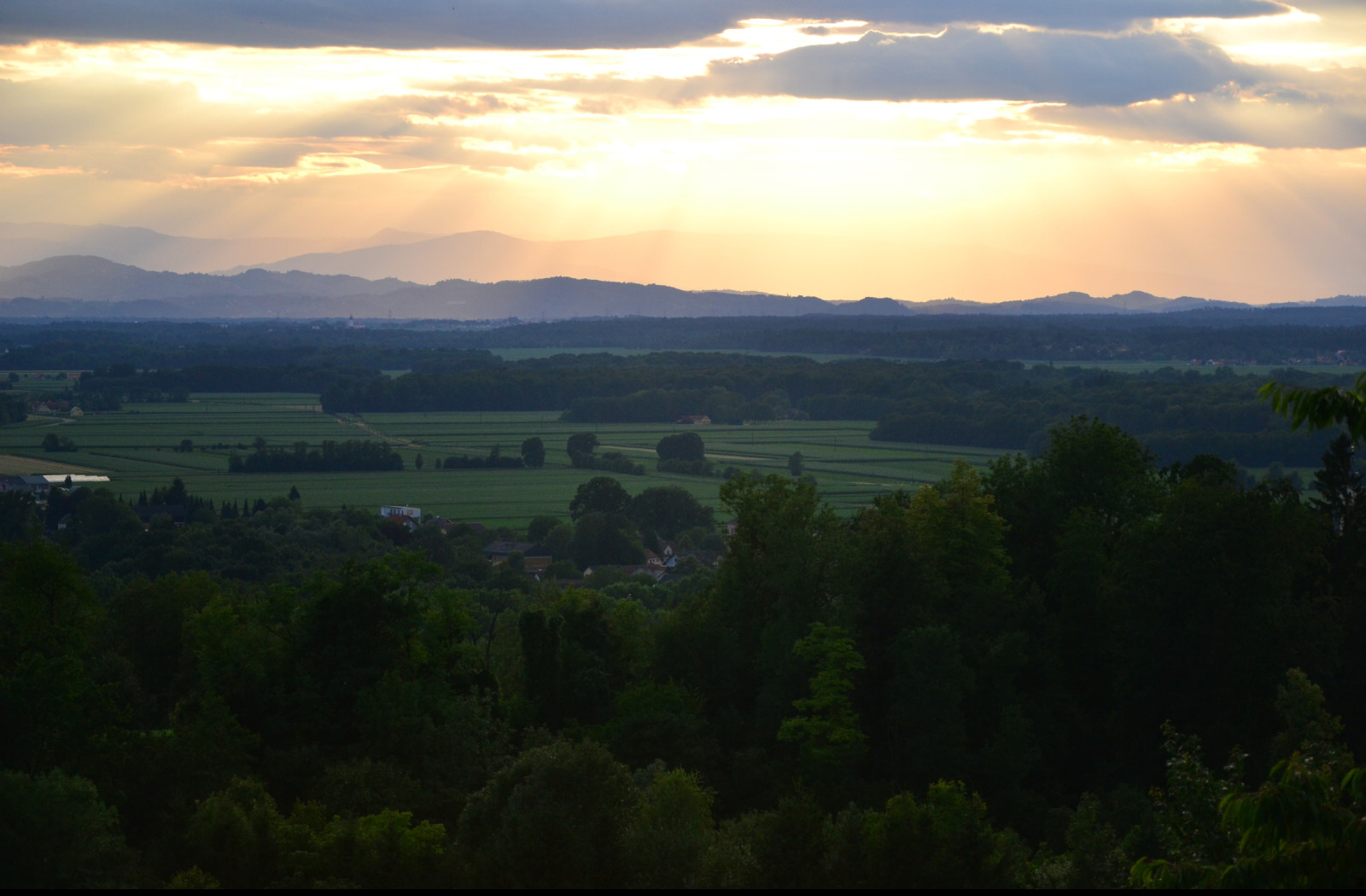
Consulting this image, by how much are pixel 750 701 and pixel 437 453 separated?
106m

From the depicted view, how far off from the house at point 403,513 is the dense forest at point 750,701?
5228cm

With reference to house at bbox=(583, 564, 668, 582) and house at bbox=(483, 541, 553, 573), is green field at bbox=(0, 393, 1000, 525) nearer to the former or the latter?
house at bbox=(483, 541, 553, 573)

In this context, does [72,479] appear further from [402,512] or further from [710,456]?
[710,456]

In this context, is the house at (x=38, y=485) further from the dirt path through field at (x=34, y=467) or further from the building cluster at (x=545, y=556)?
the building cluster at (x=545, y=556)

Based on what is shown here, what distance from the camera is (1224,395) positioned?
13875cm

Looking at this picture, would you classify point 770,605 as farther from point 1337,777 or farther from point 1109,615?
point 1337,777

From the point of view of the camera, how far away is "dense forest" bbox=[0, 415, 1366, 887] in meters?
18.9

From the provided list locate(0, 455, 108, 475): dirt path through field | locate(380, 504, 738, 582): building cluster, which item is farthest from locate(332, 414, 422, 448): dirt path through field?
locate(380, 504, 738, 582): building cluster

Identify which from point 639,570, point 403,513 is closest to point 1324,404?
point 639,570

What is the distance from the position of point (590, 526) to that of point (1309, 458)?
67.7 m

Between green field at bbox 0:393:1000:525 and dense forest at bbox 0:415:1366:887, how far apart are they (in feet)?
178

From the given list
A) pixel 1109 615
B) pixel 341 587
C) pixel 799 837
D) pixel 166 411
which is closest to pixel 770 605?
pixel 1109 615

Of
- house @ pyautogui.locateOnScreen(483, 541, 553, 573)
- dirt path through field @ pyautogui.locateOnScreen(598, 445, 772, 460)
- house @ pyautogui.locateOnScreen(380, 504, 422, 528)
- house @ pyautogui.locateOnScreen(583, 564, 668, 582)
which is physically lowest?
house @ pyautogui.locateOnScreen(583, 564, 668, 582)

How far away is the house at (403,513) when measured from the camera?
89506mm
